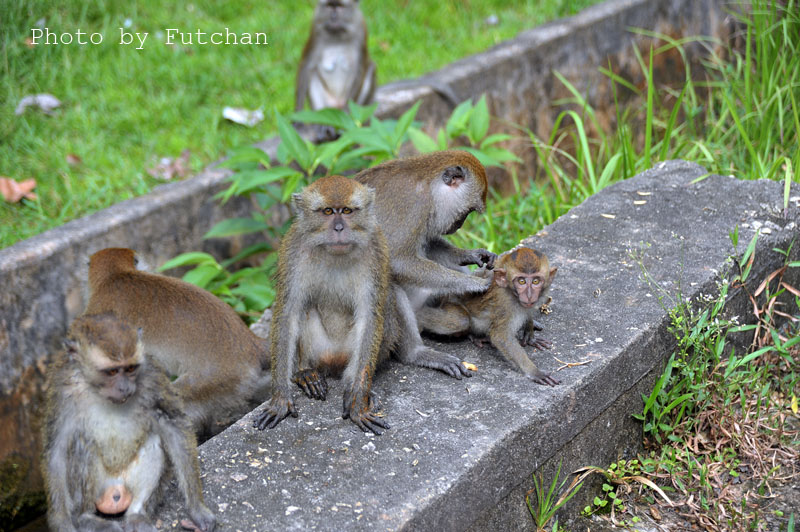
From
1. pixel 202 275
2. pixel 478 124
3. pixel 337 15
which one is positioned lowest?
pixel 202 275

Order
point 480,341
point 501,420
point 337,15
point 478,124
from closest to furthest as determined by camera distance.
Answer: point 501,420 → point 480,341 → point 478,124 → point 337,15

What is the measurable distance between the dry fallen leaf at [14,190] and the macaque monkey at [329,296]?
3312mm

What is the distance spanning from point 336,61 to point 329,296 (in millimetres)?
4576

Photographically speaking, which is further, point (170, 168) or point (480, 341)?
point (170, 168)

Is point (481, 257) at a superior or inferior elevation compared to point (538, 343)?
superior

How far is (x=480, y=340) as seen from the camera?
3.88 meters

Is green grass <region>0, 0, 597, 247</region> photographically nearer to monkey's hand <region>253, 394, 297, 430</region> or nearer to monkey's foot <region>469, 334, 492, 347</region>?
monkey's hand <region>253, 394, 297, 430</region>

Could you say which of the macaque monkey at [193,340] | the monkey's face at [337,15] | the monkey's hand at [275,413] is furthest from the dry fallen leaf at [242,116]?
the monkey's hand at [275,413]

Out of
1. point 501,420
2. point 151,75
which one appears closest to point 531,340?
point 501,420

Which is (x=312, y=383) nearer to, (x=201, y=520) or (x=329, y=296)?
(x=329, y=296)

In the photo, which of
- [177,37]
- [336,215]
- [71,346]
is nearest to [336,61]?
[177,37]

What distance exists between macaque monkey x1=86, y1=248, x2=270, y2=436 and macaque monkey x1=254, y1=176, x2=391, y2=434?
0.66 metres

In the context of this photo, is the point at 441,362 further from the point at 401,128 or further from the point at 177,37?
the point at 177,37

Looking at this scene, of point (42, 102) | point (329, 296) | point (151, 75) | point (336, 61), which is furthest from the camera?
point (151, 75)
